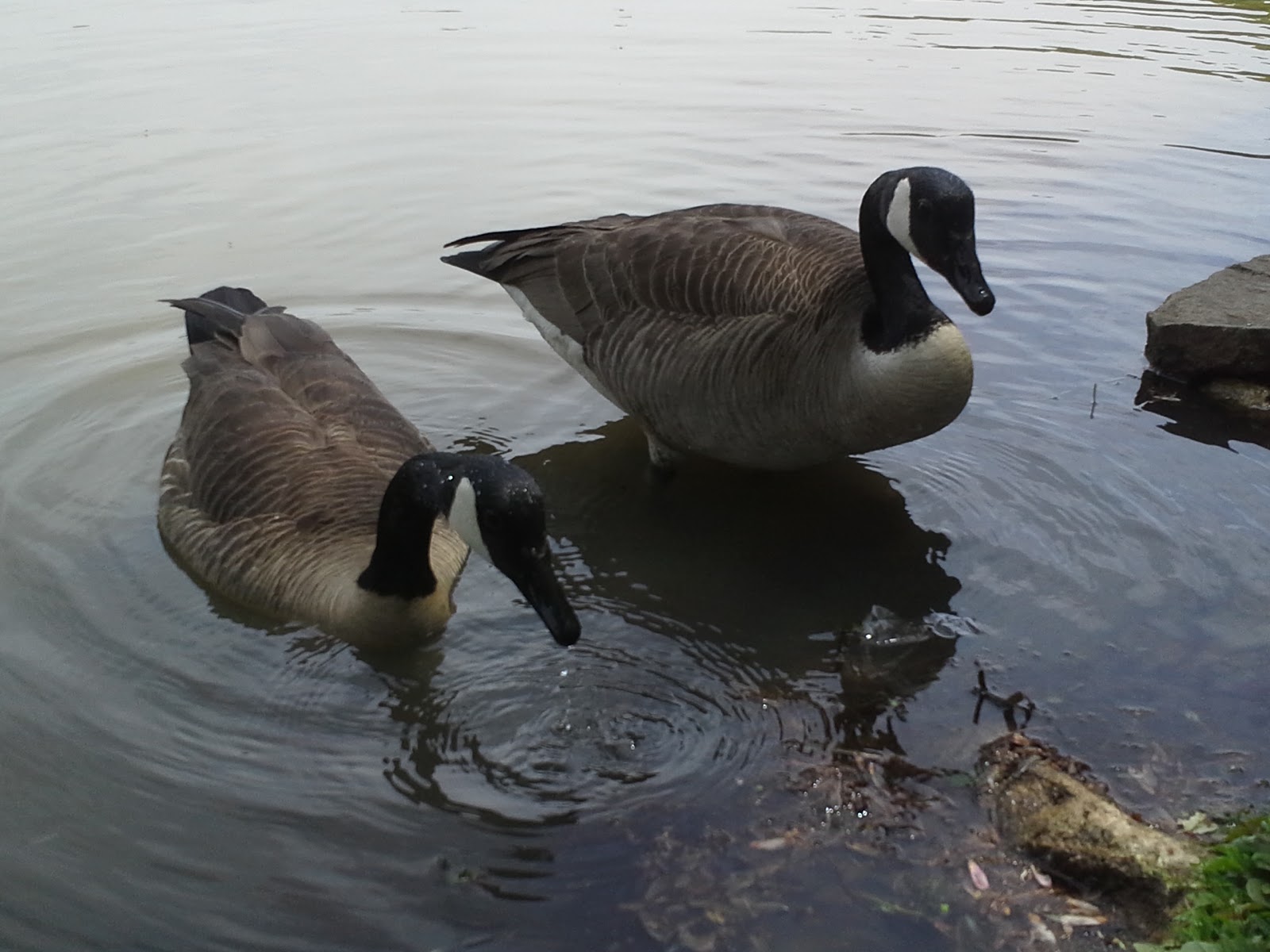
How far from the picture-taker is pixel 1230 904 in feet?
11.1

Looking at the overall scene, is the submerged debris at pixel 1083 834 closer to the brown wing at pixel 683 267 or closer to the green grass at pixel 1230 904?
the green grass at pixel 1230 904

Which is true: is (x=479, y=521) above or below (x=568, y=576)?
above

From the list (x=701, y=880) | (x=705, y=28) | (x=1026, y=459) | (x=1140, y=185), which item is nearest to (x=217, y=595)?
(x=701, y=880)

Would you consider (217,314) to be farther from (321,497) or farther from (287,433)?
(321,497)

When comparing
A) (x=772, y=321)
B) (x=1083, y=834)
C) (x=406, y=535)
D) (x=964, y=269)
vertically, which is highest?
(x=964, y=269)

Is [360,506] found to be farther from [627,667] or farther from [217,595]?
[627,667]

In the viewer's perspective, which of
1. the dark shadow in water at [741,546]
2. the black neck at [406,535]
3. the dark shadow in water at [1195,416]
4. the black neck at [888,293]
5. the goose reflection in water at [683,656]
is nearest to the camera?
the goose reflection in water at [683,656]

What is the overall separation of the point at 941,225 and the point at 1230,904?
3.58 m

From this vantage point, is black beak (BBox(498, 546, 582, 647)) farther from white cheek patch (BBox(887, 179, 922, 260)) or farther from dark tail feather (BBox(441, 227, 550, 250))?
dark tail feather (BBox(441, 227, 550, 250))

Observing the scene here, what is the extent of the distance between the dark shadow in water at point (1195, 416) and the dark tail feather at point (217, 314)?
5.31 meters

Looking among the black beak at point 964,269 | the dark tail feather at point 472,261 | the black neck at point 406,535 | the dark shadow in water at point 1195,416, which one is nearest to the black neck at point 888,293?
the black beak at point 964,269

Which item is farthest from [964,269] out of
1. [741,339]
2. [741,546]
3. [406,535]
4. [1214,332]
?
[406,535]

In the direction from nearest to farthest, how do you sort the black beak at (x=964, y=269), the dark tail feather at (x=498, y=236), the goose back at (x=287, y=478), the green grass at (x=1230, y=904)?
the green grass at (x=1230, y=904) → the goose back at (x=287, y=478) → the black beak at (x=964, y=269) → the dark tail feather at (x=498, y=236)

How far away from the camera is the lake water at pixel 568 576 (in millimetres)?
4137
